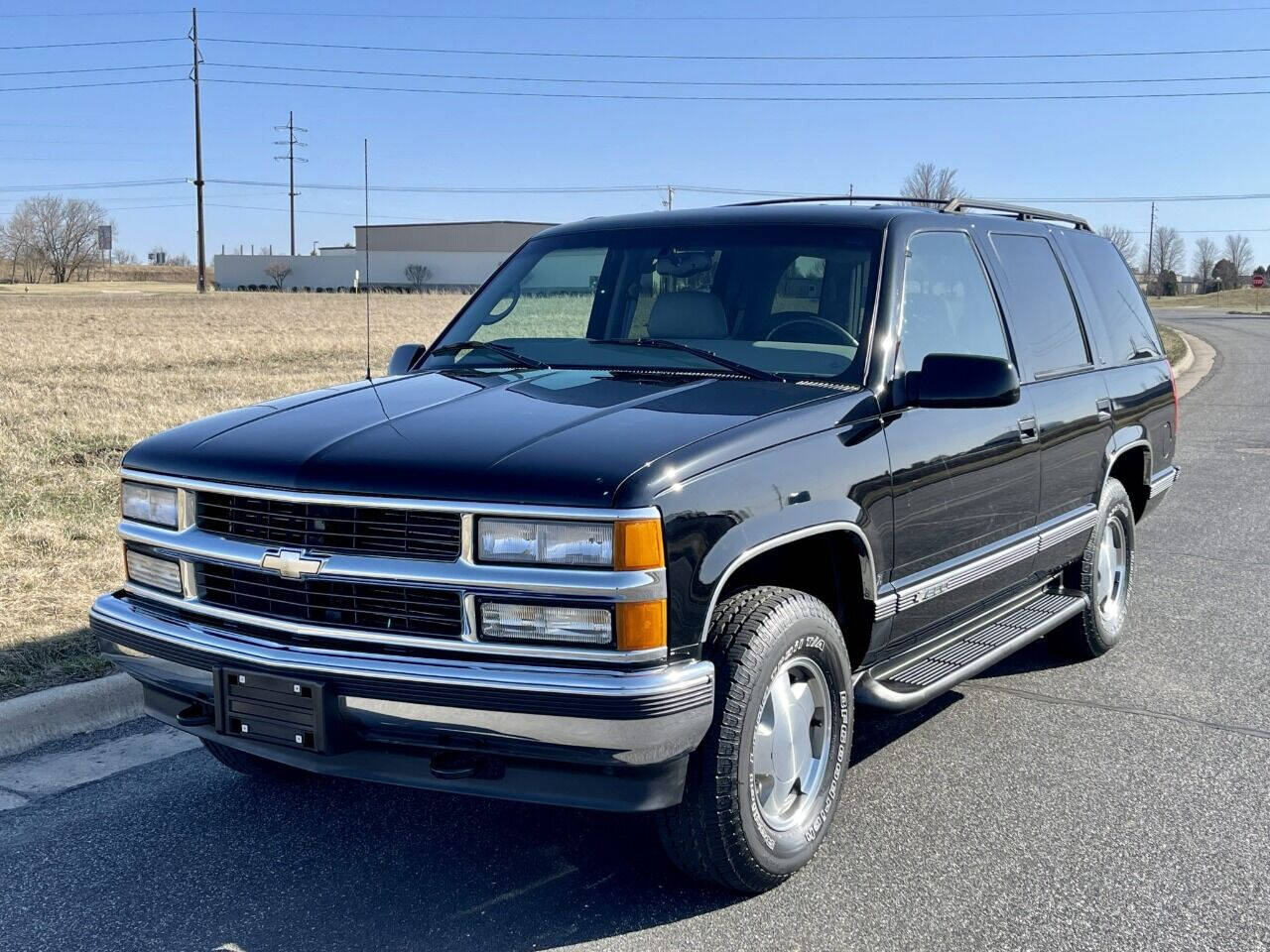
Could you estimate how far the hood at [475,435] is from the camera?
318cm

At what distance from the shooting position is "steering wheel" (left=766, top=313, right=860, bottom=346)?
4293 mm

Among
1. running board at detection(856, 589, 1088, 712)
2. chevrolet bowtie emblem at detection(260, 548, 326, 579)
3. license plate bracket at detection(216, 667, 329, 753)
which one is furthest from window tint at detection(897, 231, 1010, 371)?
license plate bracket at detection(216, 667, 329, 753)

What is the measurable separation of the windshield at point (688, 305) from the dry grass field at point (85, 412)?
217 cm

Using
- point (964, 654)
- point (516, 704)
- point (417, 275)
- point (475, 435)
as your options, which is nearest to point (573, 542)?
point (516, 704)

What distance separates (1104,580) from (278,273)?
94.7m

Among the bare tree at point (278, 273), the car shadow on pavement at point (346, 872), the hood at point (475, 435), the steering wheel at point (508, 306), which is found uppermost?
the bare tree at point (278, 273)

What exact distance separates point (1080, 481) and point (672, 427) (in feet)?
8.86

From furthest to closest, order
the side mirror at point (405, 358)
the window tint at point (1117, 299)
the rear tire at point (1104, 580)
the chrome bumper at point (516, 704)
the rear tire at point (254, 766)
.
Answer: the window tint at point (1117, 299) < the rear tire at point (1104, 580) < the side mirror at point (405, 358) < the rear tire at point (254, 766) < the chrome bumper at point (516, 704)

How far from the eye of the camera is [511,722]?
309 cm

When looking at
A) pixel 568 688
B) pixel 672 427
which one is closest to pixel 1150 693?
pixel 672 427

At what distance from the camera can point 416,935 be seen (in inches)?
132

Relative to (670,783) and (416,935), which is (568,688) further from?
(416,935)

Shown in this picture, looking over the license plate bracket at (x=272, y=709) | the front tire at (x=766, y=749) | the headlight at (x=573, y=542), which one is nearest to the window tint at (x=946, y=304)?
the front tire at (x=766, y=749)

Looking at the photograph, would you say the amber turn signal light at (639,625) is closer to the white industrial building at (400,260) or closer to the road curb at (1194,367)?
the road curb at (1194,367)
